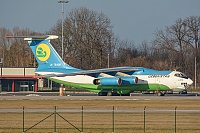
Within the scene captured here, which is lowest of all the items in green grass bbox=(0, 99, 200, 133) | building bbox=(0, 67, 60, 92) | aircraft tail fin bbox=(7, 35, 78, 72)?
green grass bbox=(0, 99, 200, 133)

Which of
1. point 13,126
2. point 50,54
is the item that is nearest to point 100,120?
point 13,126

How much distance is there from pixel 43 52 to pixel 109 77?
31.5 feet

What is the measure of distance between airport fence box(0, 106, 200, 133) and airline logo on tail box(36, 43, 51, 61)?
2832cm

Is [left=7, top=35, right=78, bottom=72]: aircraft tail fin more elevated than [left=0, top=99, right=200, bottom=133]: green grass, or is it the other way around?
[left=7, top=35, right=78, bottom=72]: aircraft tail fin

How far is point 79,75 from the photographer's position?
65938mm

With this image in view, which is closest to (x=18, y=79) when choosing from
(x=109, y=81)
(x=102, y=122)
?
(x=109, y=81)

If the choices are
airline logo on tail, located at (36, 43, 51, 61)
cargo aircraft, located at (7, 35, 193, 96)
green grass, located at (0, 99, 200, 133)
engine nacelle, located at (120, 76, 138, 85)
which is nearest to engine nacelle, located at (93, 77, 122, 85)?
cargo aircraft, located at (7, 35, 193, 96)

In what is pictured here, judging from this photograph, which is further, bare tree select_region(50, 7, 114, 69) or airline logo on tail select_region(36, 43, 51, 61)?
bare tree select_region(50, 7, 114, 69)

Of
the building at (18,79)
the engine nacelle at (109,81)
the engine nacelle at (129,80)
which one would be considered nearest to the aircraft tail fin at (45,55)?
the engine nacelle at (109,81)

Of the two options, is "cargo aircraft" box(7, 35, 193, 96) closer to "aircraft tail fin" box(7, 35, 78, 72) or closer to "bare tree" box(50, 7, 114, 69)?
"aircraft tail fin" box(7, 35, 78, 72)

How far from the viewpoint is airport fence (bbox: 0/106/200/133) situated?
29.8 meters

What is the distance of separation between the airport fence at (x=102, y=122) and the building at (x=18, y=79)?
148 ft

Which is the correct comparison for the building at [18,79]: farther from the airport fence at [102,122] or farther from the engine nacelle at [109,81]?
the airport fence at [102,122]

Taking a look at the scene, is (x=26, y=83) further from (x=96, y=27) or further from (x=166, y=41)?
(x=166, y=41)
